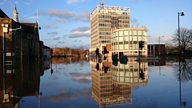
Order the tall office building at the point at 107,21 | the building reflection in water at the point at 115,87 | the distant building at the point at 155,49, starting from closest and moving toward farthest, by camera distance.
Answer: the building reflection in water at the point at 115,87 → the distant building at the point at 155,49 → the tall office building at the point at 107,21

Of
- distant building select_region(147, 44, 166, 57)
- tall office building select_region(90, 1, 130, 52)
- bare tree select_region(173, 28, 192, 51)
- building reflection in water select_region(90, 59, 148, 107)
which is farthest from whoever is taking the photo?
tall office building select_region(90, 1, 130, 52)

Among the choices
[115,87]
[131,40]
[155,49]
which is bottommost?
[115,87]

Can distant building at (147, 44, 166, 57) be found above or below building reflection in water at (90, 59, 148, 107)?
above

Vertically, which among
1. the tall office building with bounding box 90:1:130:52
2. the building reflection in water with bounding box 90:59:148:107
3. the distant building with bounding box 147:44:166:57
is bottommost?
the building reflection in water with bounding box 90:59:148:107

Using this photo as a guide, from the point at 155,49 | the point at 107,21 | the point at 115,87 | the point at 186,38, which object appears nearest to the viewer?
the point at 115,87

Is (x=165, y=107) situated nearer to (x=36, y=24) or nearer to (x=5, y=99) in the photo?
(x=5, y=99)

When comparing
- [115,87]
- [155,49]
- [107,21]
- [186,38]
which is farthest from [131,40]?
[115,87]

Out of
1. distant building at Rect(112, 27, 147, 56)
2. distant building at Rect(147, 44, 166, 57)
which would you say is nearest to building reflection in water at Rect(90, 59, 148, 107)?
distant building at Rect(112, 27, 147, 56)

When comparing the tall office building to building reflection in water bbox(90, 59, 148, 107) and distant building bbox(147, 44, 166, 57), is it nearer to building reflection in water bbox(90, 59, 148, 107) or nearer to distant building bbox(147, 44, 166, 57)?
distant building bbox(147, 44, 166, 57)

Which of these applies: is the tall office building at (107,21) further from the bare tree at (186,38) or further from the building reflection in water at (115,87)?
the building reflection in water at (115,87)

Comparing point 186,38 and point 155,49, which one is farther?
point 155,49

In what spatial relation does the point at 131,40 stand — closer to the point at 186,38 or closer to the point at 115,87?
the point at 186,38

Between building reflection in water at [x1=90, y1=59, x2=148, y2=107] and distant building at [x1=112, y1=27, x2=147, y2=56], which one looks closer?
building reflection in water at [x1=90, y1=59, x2=148, y2=107]

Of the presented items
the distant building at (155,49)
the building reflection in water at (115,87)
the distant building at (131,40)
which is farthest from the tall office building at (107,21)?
the building reflection in water at (115,87)
